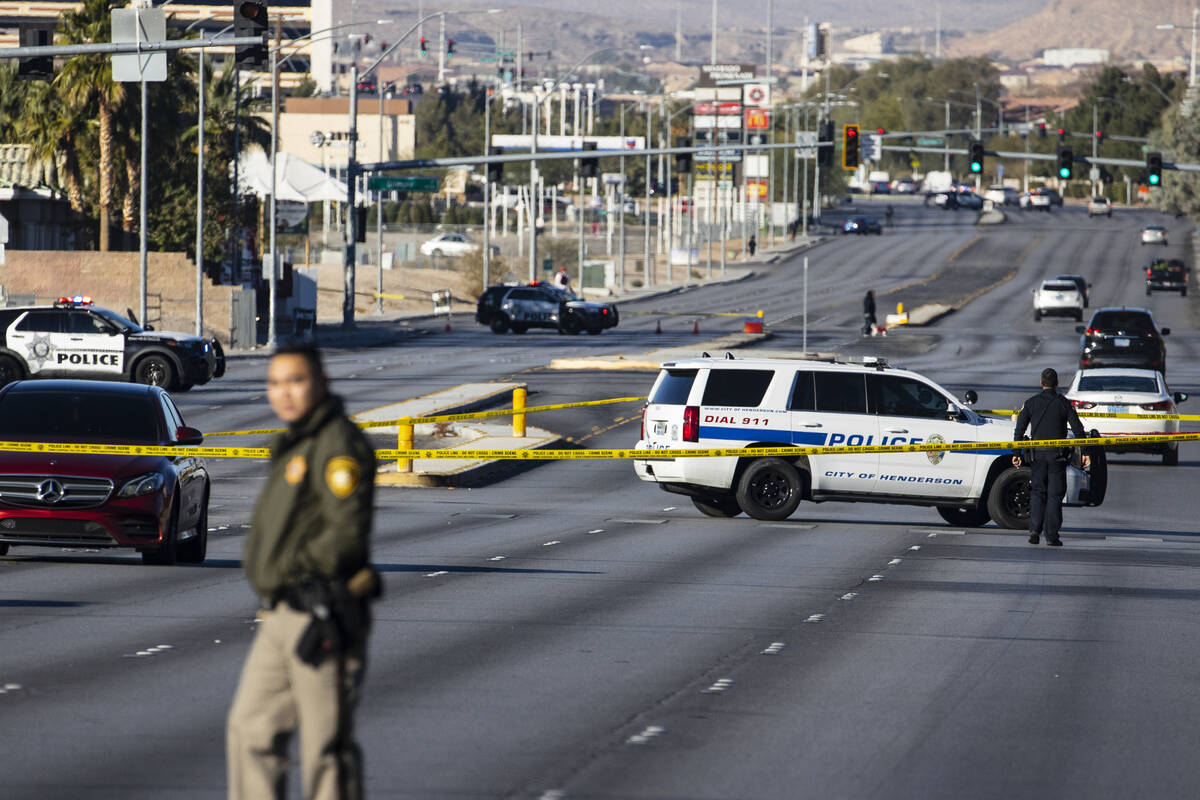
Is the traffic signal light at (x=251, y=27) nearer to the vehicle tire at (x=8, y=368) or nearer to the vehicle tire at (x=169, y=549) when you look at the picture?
the vehicle tire at (x=8, y=368)

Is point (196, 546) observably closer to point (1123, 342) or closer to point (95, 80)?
point (1123, 342)

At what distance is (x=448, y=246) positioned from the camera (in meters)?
127

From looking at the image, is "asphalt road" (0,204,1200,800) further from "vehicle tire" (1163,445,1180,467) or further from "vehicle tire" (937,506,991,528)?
"vehicle tire" (1163,445,1180,467)

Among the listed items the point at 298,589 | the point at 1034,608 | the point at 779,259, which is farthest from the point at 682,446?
the point at 779,259

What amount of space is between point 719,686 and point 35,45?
21745mm

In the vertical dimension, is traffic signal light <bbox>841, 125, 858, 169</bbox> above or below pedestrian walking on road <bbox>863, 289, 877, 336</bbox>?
above

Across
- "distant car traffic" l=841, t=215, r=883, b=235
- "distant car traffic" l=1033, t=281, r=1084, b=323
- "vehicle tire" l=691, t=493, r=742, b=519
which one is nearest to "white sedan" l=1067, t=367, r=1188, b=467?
"vehicle tire" l=691, t=493, r=742, b=519

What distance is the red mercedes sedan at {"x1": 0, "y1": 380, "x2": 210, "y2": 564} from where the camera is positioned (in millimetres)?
15922

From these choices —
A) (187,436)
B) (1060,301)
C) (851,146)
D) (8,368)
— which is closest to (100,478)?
(187,436)

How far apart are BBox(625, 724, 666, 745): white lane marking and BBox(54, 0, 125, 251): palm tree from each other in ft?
175

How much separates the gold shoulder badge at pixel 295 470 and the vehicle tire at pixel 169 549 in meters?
10.3

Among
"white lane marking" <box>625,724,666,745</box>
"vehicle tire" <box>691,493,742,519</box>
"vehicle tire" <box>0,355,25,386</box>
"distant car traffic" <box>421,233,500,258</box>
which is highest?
"distant car traffic" <box>421,233,500,258</box>

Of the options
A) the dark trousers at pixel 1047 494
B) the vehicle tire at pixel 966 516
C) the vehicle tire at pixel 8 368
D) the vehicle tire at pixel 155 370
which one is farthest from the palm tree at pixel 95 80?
the dark trousers at pixel 1047 494

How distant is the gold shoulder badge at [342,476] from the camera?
6309 mm
